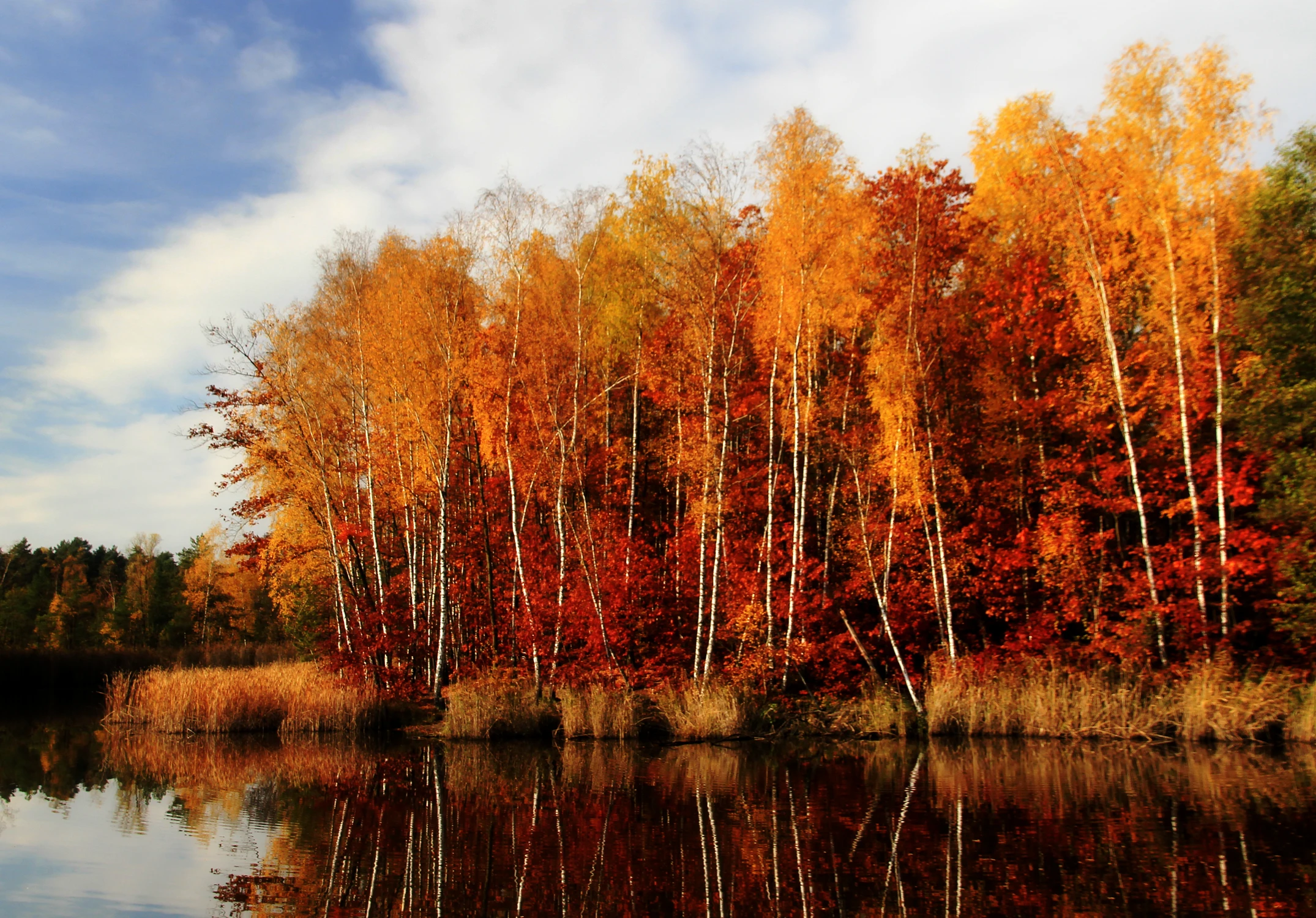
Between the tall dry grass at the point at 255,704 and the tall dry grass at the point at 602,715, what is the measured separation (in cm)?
470

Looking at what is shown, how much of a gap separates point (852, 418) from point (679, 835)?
1404cm

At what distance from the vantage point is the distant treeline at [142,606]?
43969 millimetres

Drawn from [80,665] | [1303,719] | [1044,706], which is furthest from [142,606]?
[1303,719]

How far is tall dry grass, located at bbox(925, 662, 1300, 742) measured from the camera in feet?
48.7

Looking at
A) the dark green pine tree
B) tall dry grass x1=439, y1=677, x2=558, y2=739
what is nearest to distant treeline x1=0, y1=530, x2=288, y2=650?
tall dry grass x1=439, y1=677, x2=558, y2=739

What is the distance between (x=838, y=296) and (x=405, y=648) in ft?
40.6

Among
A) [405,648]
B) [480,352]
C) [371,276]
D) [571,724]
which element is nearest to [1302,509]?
[571,724]

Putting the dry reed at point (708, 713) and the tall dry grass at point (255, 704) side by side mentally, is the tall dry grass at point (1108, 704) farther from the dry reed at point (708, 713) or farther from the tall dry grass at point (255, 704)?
the tall dry grass at point (255, 704)

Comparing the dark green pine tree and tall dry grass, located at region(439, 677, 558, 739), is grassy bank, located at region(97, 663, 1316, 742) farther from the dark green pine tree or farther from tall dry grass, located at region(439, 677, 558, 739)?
the dark green pine tree

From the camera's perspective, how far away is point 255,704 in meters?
19.0

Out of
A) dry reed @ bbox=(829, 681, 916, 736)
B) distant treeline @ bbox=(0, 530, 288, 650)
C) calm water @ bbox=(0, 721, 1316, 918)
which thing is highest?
distant treeline @ bbox=(0, 530, 288, 650)

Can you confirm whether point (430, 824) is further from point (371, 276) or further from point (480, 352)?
point (371, 276)

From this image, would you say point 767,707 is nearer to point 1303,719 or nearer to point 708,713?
point 708,713

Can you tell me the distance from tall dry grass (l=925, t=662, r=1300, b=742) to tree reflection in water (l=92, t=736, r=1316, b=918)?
2.86ft
